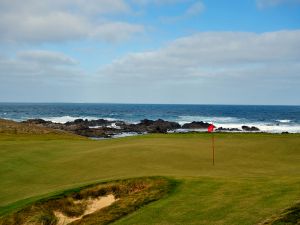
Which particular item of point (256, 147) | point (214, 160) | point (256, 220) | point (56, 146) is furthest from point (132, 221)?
point (56, 146)

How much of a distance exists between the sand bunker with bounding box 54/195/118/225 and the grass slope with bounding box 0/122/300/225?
1.09 metres

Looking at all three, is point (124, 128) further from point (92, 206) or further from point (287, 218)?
point (287, 218)

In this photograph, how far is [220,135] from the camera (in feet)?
80.3

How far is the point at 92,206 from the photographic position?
12844 millimetres

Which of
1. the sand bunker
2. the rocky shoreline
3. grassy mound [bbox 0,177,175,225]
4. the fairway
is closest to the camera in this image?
the fairway

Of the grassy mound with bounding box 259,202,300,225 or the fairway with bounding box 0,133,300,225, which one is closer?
the grassy mound with bounding box 259,202,300,225

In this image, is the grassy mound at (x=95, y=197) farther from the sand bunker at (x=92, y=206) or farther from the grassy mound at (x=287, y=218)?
the grassy mound at (x=287, y=218)

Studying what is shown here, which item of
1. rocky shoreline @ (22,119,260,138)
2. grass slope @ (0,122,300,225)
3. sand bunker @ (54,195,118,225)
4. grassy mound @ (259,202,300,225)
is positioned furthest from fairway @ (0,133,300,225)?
rocky shoreline @ (22,119,260,138)

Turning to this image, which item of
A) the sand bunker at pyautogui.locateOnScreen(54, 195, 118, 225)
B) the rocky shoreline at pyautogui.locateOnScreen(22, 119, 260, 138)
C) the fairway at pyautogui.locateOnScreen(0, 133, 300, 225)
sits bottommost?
the rocky shoreline at pyautogui.locateOnScreen(22, 119, 260, 138)

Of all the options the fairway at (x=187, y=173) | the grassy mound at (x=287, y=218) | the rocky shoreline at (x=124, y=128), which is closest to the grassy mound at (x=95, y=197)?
the fairway at (x=187, y=173)

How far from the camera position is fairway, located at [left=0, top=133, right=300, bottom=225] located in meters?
9.54

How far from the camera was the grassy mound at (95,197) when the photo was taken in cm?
1136

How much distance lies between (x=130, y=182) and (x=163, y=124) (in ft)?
228

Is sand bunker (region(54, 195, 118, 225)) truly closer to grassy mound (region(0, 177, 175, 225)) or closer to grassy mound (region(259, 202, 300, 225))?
grassy mound (region(0, 177, 175, 225))
